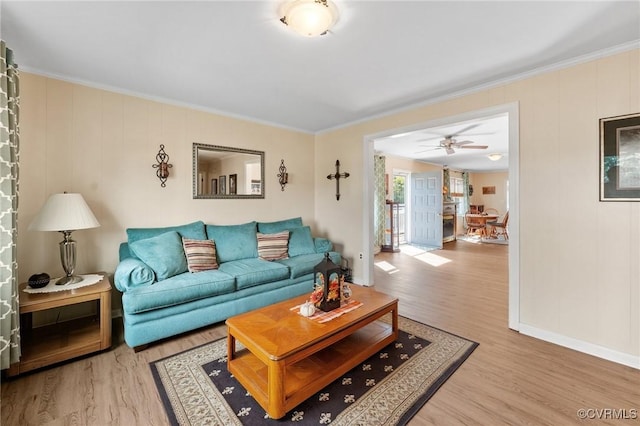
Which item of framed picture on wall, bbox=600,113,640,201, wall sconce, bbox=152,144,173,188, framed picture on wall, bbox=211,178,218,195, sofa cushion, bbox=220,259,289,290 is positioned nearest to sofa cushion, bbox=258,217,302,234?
sofa cushion, bbox=220,259,289,290

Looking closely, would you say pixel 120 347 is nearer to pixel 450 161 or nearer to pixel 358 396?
pixel 358 396

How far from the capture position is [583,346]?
228 centimetres

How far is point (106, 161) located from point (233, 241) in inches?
61.4

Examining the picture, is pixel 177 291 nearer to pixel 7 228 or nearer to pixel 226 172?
pixel 7 228

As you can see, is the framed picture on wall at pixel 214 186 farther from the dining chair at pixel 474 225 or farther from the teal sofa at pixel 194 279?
the dining chair at pixel 474 225

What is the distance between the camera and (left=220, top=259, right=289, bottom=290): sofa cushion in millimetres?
2809

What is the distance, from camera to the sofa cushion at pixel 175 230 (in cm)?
284

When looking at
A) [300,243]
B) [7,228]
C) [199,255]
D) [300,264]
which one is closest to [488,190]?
[300,243]

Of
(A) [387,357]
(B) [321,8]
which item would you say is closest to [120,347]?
(A) [387,357]

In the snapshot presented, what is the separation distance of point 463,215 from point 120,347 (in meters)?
10.4

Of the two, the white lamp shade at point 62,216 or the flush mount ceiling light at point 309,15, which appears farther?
the white lamp shade at point 62,216

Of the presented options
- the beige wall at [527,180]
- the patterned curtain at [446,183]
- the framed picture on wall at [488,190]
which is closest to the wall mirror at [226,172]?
the beige wall at [527,180]

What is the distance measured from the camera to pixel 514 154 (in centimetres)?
262

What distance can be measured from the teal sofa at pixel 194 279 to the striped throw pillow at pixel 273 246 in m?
0.06
